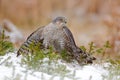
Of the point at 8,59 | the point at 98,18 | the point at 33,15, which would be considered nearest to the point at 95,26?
the point at 98,18

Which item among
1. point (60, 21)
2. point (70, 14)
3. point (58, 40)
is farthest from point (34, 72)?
point (70, 14)

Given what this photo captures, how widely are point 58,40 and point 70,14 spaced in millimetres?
5346

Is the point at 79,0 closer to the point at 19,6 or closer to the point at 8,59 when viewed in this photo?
the point at 19,6

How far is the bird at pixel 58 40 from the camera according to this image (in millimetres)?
6090

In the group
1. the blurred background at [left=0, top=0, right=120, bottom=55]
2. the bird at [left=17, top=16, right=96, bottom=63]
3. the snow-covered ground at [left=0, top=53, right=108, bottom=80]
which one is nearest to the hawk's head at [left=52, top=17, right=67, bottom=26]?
the bird at [left=17, top=16, right=96, bottom=63]

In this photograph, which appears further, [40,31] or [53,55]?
[40,31]

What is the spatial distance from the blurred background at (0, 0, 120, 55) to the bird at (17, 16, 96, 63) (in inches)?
179

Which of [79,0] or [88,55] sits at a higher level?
[79,0]

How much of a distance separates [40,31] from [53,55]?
1.80 feet

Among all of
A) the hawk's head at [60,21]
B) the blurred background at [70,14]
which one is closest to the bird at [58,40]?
the hawk's head at [60,21]

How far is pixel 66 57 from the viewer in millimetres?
5988

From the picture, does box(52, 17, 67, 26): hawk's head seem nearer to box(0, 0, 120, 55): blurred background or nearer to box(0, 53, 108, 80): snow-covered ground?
box(0, 53, 108, 80): snow-covered ground

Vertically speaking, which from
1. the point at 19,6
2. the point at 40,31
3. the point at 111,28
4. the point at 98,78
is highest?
the point at 19,6

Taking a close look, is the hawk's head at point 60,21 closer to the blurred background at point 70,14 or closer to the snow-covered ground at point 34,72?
the snow-covered ground at point 34,72
